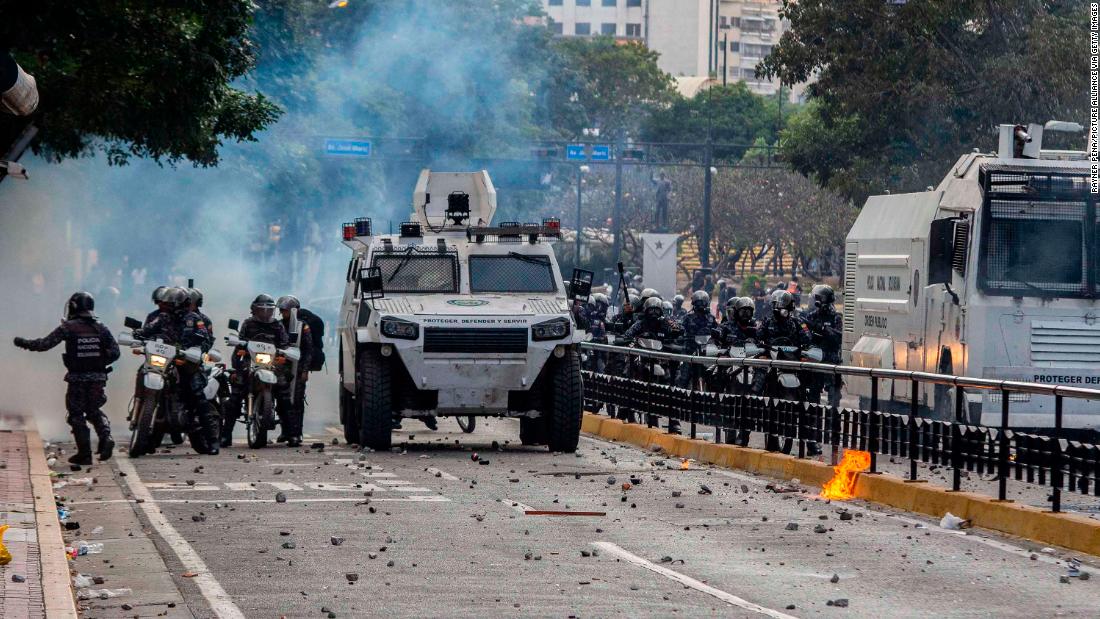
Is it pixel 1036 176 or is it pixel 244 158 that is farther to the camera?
pixel 244 158

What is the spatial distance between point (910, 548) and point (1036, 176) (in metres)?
8.49

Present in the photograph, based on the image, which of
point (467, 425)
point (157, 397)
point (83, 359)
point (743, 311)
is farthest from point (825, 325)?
point (83, 359)

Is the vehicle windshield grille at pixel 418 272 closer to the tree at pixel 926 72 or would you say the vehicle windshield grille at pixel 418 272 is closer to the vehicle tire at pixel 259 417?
the vehicle tire at pixel 259 417

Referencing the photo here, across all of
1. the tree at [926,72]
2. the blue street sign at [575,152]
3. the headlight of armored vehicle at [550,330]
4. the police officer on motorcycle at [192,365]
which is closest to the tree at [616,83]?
the blue street sign at [575,152]

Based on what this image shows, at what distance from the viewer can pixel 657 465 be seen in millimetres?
18094

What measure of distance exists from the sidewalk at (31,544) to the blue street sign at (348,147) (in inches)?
1334

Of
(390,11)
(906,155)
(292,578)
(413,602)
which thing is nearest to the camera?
(413,602)

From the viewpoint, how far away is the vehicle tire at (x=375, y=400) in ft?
62.5

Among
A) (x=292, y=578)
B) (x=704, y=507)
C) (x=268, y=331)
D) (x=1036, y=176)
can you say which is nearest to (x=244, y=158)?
(x=268, y=331)

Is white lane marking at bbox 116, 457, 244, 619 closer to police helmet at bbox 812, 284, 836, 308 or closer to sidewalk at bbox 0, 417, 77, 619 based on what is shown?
sidewalk at bbox 0, 417, 77, 619

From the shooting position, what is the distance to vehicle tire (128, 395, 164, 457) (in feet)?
60.5

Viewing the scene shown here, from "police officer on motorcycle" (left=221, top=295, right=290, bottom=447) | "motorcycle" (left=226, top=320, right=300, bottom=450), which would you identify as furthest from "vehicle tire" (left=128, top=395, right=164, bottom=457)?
"police officer on motorcycle" (left=221, top=295, right=290, bottom=447)

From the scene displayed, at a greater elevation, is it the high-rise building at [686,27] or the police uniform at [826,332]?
the high-rise building at [686,27]

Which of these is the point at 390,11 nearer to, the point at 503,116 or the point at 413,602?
the point at 503,116
